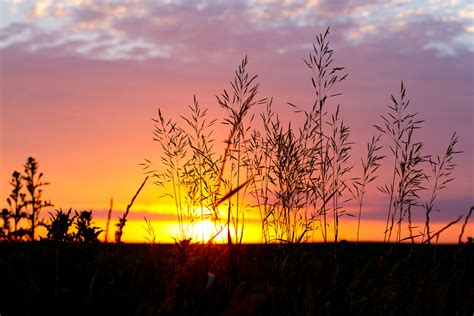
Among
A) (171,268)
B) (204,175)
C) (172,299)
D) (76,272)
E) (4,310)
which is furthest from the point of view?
(204,175)

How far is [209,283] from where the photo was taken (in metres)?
3.19

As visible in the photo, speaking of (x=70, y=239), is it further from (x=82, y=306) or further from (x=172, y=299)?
(x=172, y=299)

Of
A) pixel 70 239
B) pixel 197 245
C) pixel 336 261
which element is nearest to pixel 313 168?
pixel 336 261

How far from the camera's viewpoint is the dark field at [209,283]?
3172 mm

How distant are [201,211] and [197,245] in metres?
0.53

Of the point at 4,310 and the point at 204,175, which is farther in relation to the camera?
the point at 204,175

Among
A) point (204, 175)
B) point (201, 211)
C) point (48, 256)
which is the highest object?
point (204, 175)

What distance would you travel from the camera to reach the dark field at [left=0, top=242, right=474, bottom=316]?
317 centimetres

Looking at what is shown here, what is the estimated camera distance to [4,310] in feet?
10.7

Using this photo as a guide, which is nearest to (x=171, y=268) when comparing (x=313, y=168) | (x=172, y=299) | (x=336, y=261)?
(x=172, y=299)

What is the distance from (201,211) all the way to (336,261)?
1.10m

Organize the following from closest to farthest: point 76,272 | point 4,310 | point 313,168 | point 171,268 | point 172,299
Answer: point 172,299 < point 4,310 < point 76,272 < point 171,268 < point 313,168

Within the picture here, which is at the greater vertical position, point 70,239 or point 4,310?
point 70,239

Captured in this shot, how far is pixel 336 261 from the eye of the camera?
468 cm
